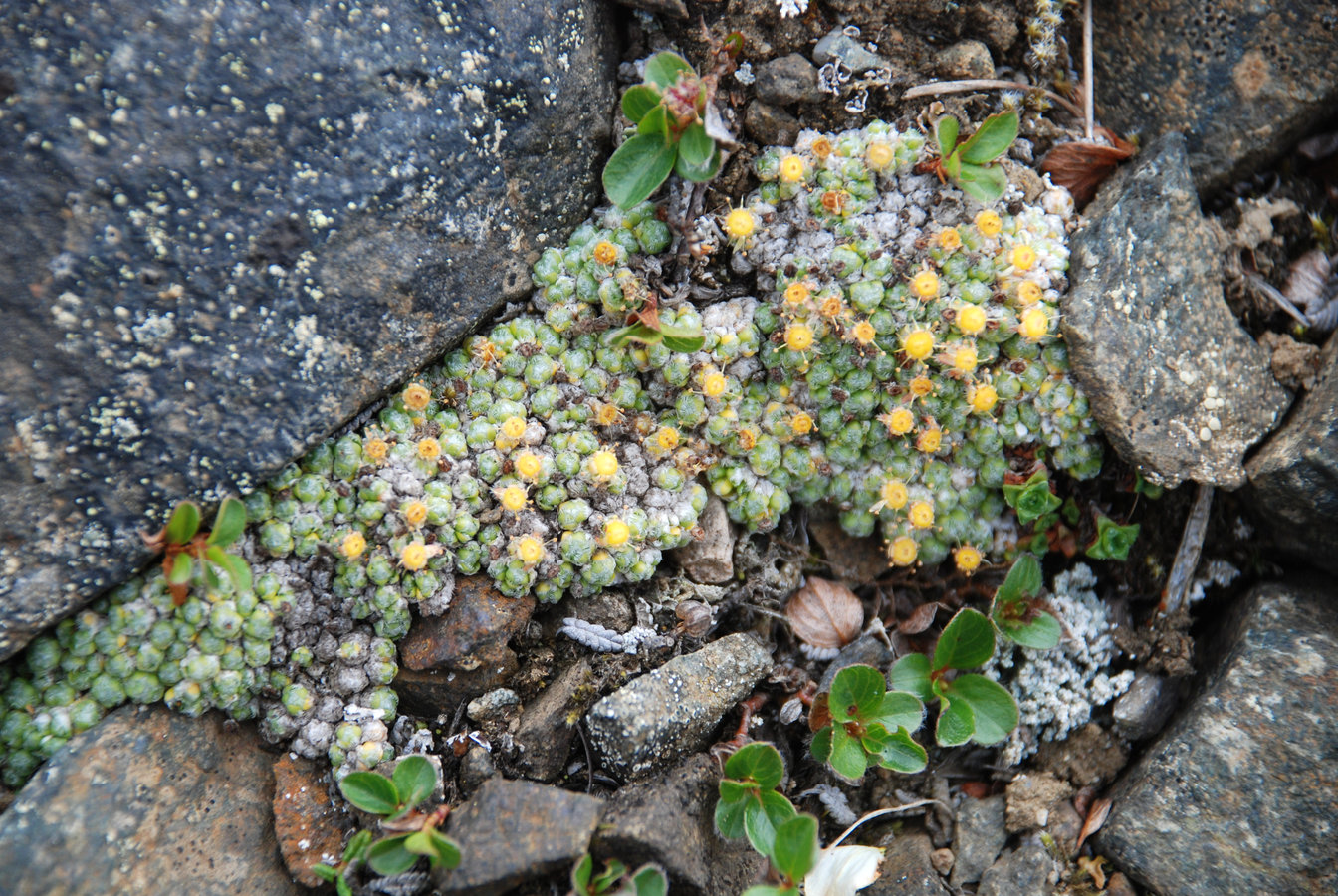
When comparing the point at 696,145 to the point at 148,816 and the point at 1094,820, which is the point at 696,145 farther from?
the point at 1094,820

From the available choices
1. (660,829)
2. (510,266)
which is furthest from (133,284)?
(660,829)

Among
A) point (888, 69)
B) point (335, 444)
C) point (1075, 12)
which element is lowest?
point (335, 444)

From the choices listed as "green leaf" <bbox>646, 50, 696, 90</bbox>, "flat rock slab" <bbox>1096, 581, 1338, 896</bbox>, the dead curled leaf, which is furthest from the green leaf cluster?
"flat rock slab" <bbox>1096, 581, 1338, 896</bbox>

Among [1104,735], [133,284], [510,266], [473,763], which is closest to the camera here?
[133,284]

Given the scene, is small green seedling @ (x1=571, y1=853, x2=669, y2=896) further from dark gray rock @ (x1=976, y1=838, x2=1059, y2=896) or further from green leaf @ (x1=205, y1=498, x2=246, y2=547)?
green leaf @ (x1=205, y1=498, x2=246, y2=547)

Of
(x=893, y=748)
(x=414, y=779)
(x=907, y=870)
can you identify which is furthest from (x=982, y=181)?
(x=414, y=779)

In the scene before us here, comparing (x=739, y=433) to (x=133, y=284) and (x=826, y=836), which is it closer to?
(x=826, y=836)

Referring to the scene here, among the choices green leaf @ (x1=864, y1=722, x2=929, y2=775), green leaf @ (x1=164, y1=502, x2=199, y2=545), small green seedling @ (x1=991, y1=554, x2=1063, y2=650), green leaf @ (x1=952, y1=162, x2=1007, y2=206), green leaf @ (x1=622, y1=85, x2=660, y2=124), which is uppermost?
green leaf @ (x1=952, y1=162, x2=1007, y2=206)
